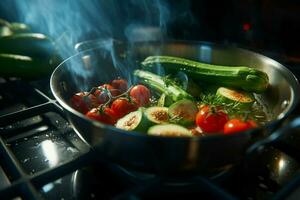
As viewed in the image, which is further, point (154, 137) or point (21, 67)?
point (21, 67)

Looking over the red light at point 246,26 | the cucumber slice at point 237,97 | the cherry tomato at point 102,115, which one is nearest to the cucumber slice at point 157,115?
the cherry tomato at point 102,115

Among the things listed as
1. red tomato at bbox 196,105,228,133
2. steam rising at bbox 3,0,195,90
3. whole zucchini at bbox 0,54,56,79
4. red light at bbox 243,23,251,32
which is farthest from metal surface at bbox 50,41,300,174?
red light at bbox 243,23,251,32

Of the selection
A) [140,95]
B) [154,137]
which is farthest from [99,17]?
[154,137]

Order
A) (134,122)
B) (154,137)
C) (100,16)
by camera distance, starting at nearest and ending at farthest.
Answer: (154,137)
(134,122)
(100,16)

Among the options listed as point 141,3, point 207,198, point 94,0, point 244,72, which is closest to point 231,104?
point 244,72

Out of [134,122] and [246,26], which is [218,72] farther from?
[246,26]

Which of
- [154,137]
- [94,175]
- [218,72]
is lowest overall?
[94,175]

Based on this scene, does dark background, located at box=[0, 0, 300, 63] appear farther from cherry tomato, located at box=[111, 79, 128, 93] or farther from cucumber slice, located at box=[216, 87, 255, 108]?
cherry tomato, located at box=[111, 79, 128, 93]

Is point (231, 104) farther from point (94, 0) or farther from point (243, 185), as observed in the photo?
point (94, 0)
